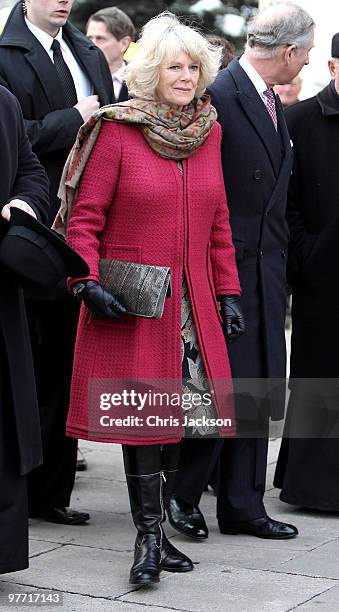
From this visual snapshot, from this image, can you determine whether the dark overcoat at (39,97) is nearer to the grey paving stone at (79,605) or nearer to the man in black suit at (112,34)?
the grey paving stone at (79,605)

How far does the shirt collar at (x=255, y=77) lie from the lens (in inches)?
200

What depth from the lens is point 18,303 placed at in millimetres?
4219

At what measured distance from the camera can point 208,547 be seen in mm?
4895

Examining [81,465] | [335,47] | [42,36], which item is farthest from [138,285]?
[81,465]

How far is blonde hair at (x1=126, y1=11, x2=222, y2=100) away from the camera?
14.8 ft

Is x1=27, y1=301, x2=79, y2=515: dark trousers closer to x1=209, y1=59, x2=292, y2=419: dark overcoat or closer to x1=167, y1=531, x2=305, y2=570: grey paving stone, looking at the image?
x1=167, y1=531, x2=305, y2=570: grey paving stone

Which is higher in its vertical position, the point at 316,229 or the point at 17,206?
the point at 17,206

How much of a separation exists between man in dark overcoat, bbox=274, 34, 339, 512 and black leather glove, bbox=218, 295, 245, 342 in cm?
80

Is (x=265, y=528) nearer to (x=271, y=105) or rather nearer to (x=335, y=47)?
(x=271, y=105)

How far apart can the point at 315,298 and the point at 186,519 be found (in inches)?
45.3

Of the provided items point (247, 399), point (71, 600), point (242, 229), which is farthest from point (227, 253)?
point (71, 600)

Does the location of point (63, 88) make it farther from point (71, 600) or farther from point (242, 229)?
point (71, 600)

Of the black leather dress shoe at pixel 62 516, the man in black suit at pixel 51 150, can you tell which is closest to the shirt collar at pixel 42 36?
the man in black suit at pixel 51 150

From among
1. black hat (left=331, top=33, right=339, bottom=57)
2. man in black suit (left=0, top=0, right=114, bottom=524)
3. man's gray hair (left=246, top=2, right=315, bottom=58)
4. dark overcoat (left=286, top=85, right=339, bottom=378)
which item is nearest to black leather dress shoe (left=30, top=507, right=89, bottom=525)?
man in black suit (left=0, top=0, right=114, bottom=524)
